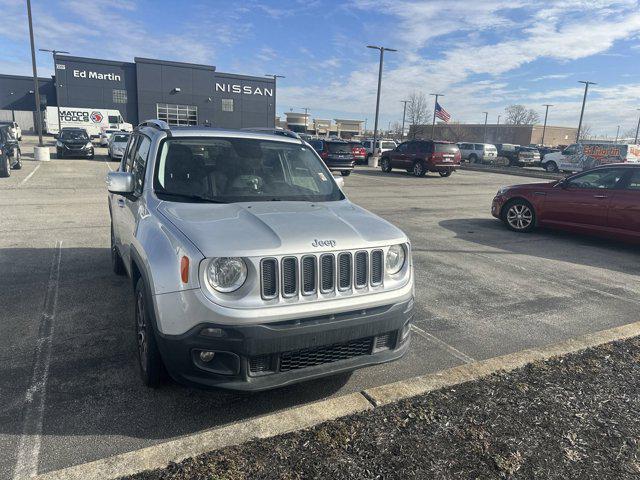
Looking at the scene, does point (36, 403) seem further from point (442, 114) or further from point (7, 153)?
point (442, 114)

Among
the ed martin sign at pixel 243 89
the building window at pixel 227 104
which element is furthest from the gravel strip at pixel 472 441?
the ed martin sign at pixel 243 89

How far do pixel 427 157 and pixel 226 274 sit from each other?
71.8ft

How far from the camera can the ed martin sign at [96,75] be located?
52.8 metres

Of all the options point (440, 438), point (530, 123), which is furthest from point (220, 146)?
point (530, 123)

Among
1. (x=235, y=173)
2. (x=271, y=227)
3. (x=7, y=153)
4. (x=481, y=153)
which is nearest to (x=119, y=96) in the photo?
(x=481, y=153)

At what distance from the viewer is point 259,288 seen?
108 inches

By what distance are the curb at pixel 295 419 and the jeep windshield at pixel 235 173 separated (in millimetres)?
1679

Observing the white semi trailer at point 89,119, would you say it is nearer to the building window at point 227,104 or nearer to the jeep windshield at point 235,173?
the building window at point 227,104

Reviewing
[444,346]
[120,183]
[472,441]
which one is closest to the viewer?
[472,441]

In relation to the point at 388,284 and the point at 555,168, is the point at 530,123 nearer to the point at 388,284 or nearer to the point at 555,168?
the point at 555,168

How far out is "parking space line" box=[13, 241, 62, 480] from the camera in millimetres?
2525

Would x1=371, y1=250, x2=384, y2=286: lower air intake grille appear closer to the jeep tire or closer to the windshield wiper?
the windshield wiper

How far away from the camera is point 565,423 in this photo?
10.0 ft

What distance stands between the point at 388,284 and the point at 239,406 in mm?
1305
